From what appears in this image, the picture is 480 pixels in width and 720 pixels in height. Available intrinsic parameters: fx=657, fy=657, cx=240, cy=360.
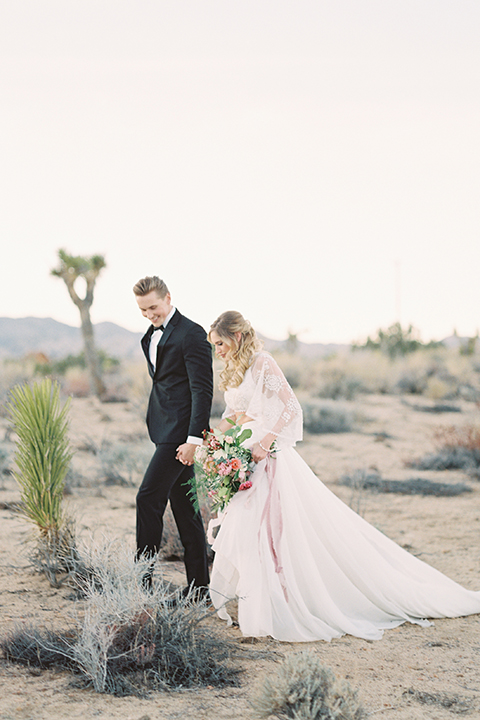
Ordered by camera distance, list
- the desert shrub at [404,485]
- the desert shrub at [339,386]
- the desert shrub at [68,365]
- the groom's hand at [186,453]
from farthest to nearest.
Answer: the desert shrub at [68,365]
the desert shrub at [339,386]
the desert shrub at [404,485]
the groom's hand at [186,453]

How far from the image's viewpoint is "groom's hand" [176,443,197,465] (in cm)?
410

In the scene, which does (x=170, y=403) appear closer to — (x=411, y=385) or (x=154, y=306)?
(x=154, y=306)

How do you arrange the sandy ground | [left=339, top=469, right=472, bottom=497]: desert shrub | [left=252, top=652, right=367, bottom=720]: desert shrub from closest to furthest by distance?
[left=252, top=652, right=367, bottom=720]: desert shrub, the sandy ground, [left=339, top=469, right=472, bottom=497]: desert shrub

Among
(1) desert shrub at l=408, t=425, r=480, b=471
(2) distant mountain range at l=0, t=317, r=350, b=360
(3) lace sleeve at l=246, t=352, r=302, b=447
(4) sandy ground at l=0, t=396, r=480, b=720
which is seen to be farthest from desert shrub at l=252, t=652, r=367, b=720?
(2) distant mountain range at l=0, t=317, r=350, b=360

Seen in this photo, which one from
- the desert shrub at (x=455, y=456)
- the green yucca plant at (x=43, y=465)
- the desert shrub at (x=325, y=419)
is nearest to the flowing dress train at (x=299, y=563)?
the green yucca plant at (x=43, y=465)

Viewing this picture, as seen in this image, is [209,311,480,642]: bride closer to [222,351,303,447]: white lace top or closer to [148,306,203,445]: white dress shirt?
[222,351,303,447]: white lace top

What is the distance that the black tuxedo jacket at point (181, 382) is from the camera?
414 centimetres

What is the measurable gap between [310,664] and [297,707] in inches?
10.2

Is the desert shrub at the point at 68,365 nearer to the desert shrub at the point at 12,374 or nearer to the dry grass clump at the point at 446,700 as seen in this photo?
the desert shrub at the point at 12,374

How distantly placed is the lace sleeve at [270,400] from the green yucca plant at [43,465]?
5.44ft

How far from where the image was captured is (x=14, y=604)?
4.50m

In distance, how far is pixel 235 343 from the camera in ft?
13.9

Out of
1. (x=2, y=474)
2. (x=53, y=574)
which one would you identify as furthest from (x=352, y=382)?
(x=53, y=574)

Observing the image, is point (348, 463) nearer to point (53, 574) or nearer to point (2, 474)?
point (2, 474)
